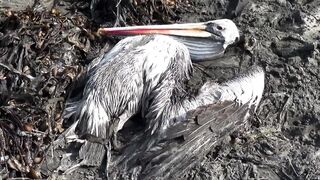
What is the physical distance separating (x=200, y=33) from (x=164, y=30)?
288 millimetres

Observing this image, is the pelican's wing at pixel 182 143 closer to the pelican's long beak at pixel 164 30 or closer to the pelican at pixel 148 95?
the pelican at pixel 148 95

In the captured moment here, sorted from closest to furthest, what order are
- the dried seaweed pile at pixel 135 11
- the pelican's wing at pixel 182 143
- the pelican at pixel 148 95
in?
the pelican's wing at pixel 182 143 → the pelican at pixel 148 95 → the dried seaweed pile at pixel 135 11

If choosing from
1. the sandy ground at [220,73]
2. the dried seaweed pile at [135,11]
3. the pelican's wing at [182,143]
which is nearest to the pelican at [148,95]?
the pelican's wing at [182,143]

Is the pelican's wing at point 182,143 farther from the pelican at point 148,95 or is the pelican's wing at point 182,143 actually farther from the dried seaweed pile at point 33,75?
the dried seaweed pile at point 33,75

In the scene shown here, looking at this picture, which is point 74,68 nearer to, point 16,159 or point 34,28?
point 34,28

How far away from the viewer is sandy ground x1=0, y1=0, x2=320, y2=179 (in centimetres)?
492

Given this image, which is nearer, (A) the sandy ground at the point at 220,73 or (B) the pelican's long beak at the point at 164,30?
(A) the sandy ground at the point at 220,73

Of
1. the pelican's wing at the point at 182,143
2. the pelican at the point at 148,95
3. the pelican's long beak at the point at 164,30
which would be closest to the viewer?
the pelican's wing at the point at 182,143

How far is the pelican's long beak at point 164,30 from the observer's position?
5.68 meters

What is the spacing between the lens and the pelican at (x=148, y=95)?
491 centimetres

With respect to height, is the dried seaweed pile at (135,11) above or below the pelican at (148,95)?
above

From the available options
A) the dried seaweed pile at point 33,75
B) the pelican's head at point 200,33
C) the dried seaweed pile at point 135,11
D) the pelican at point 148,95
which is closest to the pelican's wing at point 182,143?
the pelican at point 148,95

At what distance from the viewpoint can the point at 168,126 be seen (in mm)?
4906

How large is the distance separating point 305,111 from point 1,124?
2.18 m
